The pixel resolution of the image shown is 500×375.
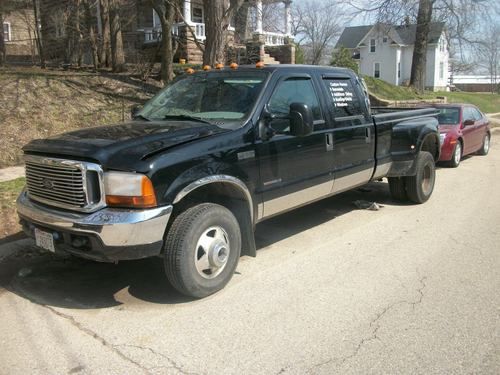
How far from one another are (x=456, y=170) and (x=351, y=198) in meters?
4.15

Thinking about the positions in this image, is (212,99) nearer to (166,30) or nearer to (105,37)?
(166,30)

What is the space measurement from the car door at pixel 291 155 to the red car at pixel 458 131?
6.30 metres

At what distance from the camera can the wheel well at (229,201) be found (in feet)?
14.7

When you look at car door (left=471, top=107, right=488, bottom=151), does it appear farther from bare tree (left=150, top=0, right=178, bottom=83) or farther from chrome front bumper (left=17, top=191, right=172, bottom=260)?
chrome front bumper (left=17, top=191, right=172, bottom=260)

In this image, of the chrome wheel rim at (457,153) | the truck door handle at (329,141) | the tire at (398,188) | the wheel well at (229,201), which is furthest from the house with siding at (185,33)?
the wheel well at (229,201)

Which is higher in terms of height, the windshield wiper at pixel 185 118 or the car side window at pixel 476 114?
the windshield wiper at pixel 185 118

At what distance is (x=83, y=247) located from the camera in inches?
159

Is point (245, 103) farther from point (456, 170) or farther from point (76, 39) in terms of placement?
point (76, 39)

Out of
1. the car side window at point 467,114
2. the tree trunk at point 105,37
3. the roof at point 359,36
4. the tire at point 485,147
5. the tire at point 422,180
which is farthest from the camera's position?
the roof at point 359,36

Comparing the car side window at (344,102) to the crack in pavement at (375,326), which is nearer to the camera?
the crack in pavement at (375,326)

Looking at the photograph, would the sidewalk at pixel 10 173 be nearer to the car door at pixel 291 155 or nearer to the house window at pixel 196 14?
the car door at pixel 291 155

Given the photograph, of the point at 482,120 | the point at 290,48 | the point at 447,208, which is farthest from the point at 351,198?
the point at 290,48

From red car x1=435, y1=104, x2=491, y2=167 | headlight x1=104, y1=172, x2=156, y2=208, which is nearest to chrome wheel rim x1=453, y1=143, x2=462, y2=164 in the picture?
red car x1=435, y1=104, x2=491, y2=167

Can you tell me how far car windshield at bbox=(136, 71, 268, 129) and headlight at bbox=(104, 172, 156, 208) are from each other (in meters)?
1.13
